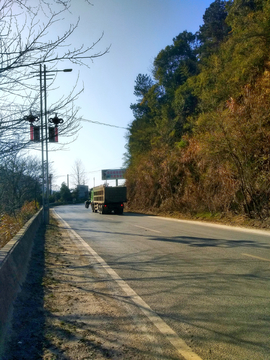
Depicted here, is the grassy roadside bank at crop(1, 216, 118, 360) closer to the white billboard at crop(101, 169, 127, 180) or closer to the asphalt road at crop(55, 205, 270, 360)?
the asphalt road at crop(55, 205, 270, 360)

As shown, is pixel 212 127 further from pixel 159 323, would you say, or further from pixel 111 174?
pixel 111 174

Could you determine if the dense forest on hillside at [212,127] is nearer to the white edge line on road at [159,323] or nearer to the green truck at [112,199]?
the green truck at [112,199]

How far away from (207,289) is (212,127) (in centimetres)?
1459

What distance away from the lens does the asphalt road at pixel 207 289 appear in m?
3.93

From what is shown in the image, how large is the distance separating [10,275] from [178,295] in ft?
8.77

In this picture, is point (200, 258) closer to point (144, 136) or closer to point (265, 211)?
point (265, 211)

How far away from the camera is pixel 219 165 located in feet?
67.9

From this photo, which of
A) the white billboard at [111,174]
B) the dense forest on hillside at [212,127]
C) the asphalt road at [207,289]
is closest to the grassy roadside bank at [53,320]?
the asphalt road at [207,289]

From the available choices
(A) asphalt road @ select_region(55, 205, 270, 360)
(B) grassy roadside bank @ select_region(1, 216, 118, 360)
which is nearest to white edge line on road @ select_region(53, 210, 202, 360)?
(A) asphalt road @ select_region(55, 205, 270, 360)

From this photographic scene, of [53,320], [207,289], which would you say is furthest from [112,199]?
[53,320]

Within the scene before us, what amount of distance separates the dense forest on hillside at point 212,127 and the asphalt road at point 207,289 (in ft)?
25.9

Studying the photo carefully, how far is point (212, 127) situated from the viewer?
63.3 feet

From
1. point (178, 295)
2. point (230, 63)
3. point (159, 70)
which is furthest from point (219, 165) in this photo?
point (159, 70)

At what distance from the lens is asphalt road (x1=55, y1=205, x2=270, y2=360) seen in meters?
3.93
